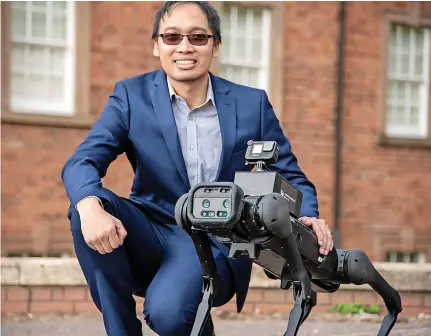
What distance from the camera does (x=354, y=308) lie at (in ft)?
20.4

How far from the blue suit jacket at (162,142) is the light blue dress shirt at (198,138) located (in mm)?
50

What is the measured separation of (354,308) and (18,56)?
5.56 m

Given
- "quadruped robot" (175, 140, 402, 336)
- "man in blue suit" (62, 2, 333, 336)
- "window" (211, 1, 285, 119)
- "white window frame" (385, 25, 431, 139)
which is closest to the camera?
"quadruped robot" (175, 140, 402, 336)

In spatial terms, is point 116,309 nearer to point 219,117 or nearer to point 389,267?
point 219,117

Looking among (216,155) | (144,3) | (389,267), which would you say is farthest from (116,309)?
(144,3)

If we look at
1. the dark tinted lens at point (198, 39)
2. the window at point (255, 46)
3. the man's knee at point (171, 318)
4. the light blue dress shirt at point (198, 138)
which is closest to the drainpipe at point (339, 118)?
the window at point (255, 46)

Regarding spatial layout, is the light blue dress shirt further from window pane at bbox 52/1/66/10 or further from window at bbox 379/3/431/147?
window at bbox 379/3/431/147

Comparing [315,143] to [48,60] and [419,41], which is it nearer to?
[419,41]

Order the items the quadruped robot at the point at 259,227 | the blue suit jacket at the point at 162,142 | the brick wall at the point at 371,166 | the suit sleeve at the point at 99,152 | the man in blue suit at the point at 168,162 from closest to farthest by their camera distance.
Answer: the quadruped robot at the point at 259,227
the suit sleeve at the point at 99,152
the man in blue suit at the point at 168,162
the blue suit jacket at the point at 162,142
the brick wall at the point at 371,166

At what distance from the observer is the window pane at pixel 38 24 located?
10.2 meters

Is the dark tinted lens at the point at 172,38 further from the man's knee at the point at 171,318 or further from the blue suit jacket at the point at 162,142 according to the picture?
the man's knee at the point at 171,318

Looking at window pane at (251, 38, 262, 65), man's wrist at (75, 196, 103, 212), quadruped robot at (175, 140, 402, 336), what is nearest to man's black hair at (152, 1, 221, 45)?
quadruped robot at (175, 140, 402, 336)

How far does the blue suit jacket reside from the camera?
3.23 meters

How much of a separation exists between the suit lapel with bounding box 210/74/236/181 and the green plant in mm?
3193
